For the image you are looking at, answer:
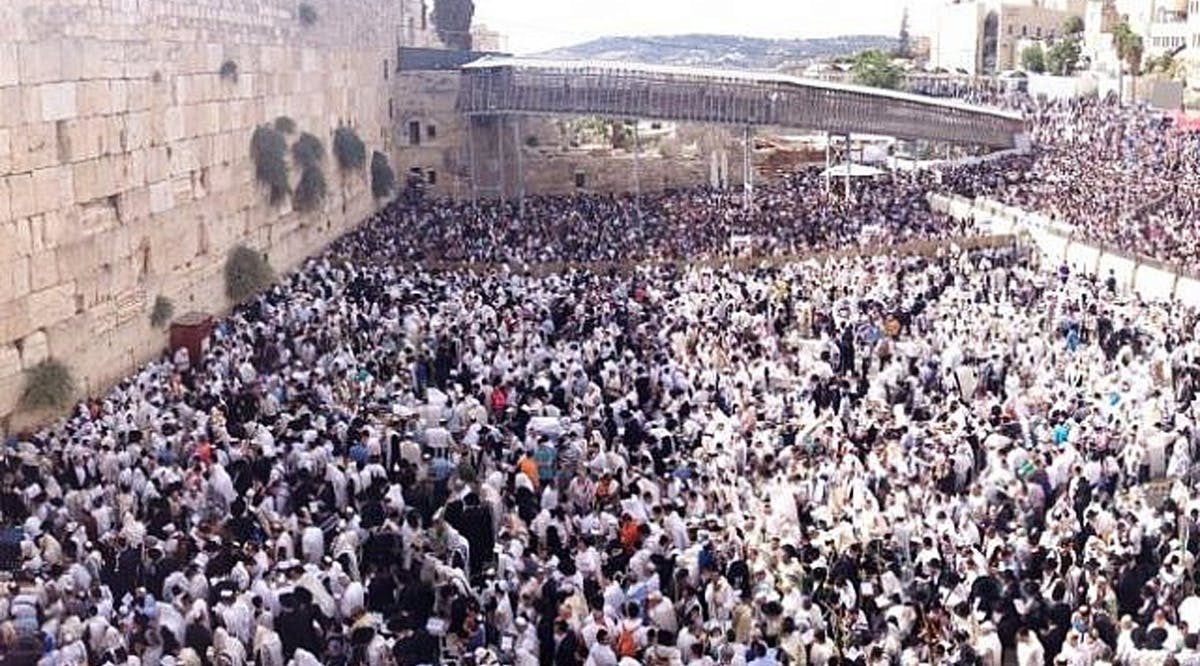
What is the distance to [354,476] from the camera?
36.2 ft

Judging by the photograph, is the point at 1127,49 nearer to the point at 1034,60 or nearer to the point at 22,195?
the point at 1034,60

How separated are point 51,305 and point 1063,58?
58.0 meters

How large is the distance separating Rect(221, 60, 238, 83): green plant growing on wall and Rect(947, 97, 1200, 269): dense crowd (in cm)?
1364

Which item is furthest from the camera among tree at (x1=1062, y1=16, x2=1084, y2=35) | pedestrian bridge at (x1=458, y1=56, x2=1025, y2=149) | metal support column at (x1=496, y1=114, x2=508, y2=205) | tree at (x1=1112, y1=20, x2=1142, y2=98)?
tree at (x1=1062, y1=16, x2=1084, y2=35)

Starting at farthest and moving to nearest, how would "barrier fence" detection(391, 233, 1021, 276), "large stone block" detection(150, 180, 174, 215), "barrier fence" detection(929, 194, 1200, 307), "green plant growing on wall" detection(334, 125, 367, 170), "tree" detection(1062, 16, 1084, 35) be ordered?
"tree" detection(1062, 16, 1084, 35), "green plant growing on wall" detection(334, 125, 367, 170), "barrier fence" detection(391, 233, 1021, 276), "barrier fence" detection(929, 194, 1200, 307), "large stone block" detection(150, 180, 174, 215)

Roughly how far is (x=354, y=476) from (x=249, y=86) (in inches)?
437

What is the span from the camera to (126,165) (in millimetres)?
15406

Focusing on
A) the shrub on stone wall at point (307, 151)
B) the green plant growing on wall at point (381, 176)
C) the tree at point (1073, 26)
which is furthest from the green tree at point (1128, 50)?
the shrub on stone wall at point (307, 151)

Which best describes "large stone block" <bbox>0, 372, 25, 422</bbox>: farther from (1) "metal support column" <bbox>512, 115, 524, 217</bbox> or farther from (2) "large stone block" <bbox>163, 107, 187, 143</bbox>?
(1) "metal support column" <bbox>512, 115, 524, 217</bbox>

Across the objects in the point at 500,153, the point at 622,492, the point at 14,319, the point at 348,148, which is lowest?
the point at 622,492

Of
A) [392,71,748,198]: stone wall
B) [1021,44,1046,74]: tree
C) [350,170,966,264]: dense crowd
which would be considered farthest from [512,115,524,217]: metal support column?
[1021,44,1046,74]: tree

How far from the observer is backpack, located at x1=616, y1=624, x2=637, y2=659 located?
8164 mm

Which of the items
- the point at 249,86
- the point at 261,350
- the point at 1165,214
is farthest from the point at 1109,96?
the point at 261,350

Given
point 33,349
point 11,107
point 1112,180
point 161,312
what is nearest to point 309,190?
point 161,312
